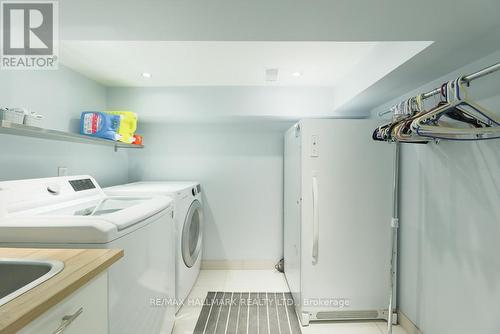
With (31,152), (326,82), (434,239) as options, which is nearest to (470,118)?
(434,239)

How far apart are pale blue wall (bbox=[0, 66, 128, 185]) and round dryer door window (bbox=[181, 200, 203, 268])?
1037mm

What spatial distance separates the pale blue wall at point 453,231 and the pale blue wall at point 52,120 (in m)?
2.90

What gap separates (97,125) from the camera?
1.98 m

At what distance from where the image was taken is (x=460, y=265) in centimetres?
141

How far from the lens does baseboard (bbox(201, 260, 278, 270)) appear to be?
291 centimetres

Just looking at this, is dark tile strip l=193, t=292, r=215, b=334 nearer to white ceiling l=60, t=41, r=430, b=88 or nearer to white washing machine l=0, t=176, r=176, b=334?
white washing machine l=0, t=176, r=176, b=334

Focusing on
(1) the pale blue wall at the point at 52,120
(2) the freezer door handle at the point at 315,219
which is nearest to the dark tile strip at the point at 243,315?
(2) the freezer door handle at the point at 315,219

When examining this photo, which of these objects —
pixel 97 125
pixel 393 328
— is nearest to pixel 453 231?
pixel 393 328

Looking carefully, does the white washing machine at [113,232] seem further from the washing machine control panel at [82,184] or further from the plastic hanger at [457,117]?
the plastic hanger at [457,117]

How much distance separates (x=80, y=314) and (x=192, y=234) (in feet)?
5.52

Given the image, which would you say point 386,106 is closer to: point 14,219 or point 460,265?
point 460,265

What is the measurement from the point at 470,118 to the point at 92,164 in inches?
116

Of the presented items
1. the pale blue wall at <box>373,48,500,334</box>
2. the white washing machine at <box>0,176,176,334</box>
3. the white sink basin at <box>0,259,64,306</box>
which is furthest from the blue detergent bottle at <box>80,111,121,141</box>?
the pale blue wall at <box>373,48,500,334</box>

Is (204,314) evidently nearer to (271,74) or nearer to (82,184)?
(82,184)
